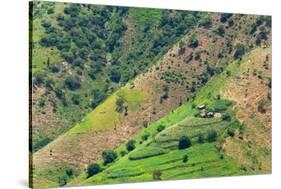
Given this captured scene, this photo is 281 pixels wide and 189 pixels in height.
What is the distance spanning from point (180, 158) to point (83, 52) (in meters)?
2.86

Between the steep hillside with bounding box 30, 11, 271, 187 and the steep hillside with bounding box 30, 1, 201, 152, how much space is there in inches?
6.3

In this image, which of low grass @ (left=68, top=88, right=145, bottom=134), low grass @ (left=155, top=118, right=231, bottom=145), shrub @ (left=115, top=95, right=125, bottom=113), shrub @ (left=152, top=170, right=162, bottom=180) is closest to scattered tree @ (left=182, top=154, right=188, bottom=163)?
low grass @ (left=155, top=118, right=231, bottom=145)

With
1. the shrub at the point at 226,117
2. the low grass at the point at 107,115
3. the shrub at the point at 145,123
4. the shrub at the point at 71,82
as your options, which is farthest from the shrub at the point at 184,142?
the shrub at the point at 71,82

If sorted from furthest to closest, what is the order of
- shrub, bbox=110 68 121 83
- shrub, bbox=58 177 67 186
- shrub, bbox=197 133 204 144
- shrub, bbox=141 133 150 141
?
shrub, bbox=197 133 204 144 < shrub, bbox=141 133 150 141 < shrub, bbox=110 68 121 83 < shrub, bbox=58 177 67 186

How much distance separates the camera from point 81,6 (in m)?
15.2

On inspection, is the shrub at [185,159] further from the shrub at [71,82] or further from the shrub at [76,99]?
the shrub at [71,82]

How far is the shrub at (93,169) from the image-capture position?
15.1m

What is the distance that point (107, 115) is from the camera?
1535 cm

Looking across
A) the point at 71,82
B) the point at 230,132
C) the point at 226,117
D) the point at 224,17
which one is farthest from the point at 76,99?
the point at 224,17

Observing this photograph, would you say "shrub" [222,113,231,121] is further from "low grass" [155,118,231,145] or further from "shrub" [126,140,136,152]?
"shrub" [126,140,136,152]

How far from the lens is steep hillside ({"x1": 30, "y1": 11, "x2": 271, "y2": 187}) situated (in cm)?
1490

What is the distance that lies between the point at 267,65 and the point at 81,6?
4322 millimetres

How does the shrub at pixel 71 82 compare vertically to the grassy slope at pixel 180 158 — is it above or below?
above

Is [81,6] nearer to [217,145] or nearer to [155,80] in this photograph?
[155,80]
